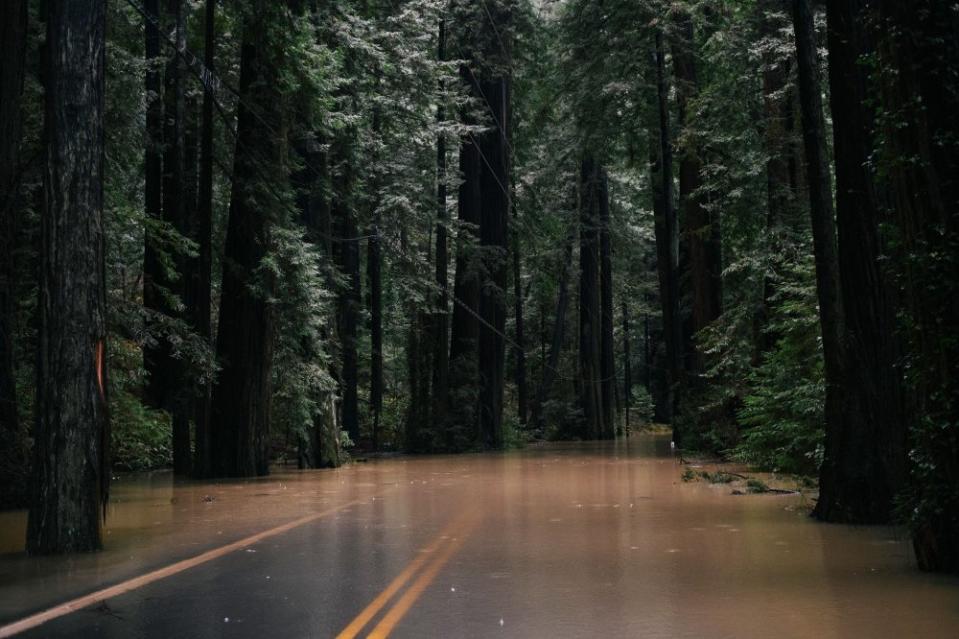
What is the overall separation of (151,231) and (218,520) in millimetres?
9083

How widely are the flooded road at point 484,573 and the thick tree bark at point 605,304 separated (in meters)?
35.1

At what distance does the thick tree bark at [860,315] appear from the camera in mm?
12617

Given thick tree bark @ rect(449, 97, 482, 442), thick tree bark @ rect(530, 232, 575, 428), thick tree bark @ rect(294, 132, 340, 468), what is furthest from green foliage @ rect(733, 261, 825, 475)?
thick tree bark @ rect(530, 232, 575, 428)

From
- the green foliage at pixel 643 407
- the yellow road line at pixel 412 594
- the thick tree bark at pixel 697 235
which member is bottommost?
the yellow road line at pixel 412 594

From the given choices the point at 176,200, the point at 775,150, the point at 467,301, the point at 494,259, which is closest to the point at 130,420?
the point at 176,200

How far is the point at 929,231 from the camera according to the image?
867 cm

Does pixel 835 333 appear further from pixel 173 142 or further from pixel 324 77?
pixel 173 142

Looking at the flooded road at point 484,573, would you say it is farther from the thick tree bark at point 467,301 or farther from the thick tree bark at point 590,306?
the thick tree bark at point 590,306

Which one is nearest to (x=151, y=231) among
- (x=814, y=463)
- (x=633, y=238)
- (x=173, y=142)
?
(x=173, y=142)

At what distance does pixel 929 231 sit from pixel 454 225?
27486 millimetres

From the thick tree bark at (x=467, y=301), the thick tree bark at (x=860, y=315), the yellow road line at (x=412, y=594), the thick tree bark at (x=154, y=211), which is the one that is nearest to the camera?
the yellow road line at (x=412, y=594)

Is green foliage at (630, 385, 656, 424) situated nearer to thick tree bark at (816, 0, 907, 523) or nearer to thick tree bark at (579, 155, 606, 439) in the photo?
thick tree bark at (579, 155, 606, 439)

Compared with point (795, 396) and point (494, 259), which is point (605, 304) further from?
point (795, 396)

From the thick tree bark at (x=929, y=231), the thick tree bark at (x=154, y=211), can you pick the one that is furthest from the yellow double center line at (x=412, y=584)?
the thick tree bark at (x=154, y=211)
